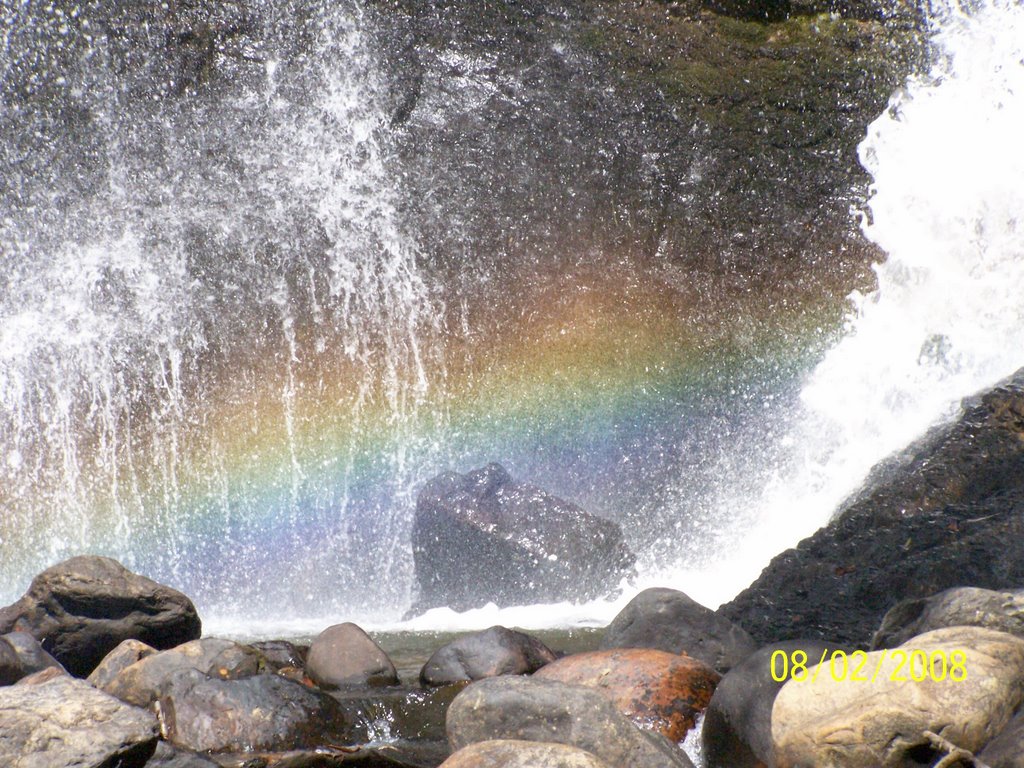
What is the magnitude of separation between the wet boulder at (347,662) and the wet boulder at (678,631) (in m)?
1.26

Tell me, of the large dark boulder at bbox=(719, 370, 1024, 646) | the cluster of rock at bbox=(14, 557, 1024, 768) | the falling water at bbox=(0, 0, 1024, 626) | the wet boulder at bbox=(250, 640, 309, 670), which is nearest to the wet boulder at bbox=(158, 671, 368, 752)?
the cluster of rock at bbox=(14, 557, 1024, 768)

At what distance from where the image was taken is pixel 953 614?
11.7 ft

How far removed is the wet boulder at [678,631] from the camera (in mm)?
4496

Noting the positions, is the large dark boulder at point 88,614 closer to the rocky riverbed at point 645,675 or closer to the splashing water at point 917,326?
the rocky riverbed at point 645,675

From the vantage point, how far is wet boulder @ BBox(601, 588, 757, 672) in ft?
14.8

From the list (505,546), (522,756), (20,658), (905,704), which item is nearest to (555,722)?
(522,756)

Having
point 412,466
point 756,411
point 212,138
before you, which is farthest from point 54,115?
point 756,411

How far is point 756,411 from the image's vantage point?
11.1 meters

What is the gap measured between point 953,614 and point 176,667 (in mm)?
3444

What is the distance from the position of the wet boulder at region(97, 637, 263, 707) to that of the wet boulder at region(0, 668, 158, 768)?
1.00 m

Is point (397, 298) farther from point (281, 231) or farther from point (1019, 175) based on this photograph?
point (1019, 175)

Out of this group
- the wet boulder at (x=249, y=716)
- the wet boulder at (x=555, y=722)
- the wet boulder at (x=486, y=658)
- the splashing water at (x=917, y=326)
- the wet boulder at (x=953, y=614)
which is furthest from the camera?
the splashing water at (x=917, y=326)

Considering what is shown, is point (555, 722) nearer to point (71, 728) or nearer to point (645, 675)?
point (645, 675)

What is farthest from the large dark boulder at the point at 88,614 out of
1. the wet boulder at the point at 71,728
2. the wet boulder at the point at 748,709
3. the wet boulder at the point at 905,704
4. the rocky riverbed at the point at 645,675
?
the wet boulder at the point at 905,704
